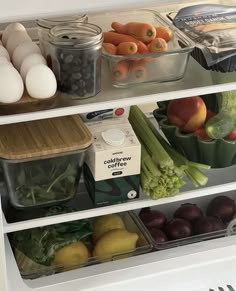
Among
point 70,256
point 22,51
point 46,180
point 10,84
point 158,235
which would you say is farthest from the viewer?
point 158,235

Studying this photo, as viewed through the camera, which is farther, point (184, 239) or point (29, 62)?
point (184, 239)

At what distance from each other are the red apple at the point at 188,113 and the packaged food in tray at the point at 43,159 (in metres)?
0.24

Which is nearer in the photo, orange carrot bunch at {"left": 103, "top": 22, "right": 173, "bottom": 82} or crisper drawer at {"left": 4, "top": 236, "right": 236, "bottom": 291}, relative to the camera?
orange carrot bunch at {"left": 103, "top": 22, "right": 173, "bottom": 82}

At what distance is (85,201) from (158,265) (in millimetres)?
234

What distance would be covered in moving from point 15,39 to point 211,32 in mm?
437

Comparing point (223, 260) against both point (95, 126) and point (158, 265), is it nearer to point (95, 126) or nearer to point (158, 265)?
point (158, 265)

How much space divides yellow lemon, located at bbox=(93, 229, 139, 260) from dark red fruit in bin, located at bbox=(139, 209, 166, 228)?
0.12 metres

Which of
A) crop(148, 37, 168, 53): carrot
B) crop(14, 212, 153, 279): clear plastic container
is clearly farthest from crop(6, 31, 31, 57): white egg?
crop(14, 212, 153, 279): clear plastic container

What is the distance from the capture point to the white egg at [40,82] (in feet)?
4.79

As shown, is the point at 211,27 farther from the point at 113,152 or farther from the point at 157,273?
the point at 157,273

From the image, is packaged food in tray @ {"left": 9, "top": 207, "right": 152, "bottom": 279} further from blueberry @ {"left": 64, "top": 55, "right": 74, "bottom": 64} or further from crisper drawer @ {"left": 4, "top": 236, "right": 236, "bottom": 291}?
blueberry @ {"left": 64, "top": 55, "right": 74, "bottom": 64}

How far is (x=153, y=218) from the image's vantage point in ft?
6.29

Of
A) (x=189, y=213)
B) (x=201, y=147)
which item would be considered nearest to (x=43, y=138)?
(x=201, y=147)

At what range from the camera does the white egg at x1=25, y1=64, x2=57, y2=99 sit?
146 cm
